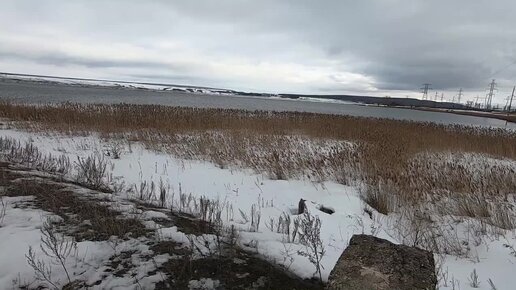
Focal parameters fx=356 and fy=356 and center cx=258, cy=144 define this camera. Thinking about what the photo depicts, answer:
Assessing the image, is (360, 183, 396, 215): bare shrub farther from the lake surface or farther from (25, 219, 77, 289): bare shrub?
the lake surface

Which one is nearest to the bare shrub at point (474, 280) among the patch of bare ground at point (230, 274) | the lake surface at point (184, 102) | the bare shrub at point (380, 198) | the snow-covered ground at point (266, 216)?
the snow-covered ground at point (266, 216)

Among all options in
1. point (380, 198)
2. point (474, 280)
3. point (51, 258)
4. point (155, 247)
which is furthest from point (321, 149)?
point (51, 258)

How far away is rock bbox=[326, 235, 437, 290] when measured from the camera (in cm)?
245

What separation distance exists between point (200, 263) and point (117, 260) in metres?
0.74

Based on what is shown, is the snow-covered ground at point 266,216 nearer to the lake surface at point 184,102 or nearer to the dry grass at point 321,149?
Result: the dry grass at point 321,149

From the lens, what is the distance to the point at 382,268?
2604 mm

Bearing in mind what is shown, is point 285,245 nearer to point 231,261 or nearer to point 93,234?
point 231,261

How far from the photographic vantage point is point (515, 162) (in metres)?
10.6

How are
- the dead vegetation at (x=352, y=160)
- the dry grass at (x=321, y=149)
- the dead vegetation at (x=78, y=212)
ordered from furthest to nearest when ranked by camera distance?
the dry grass at (x=321, y=149) → the dead vegetation at (x=352, y=160) → the dead vegetation at (x=78, y=212)

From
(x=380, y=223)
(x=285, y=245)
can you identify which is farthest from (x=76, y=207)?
(x=380, y=223)

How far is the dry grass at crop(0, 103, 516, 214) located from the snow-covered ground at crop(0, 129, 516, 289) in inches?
22.6

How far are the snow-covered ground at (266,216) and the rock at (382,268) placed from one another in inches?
26.4

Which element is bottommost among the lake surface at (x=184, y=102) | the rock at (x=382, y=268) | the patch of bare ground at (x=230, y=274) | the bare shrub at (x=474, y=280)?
the lake surface at (x=184, y=102)

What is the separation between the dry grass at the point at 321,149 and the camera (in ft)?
22.2
